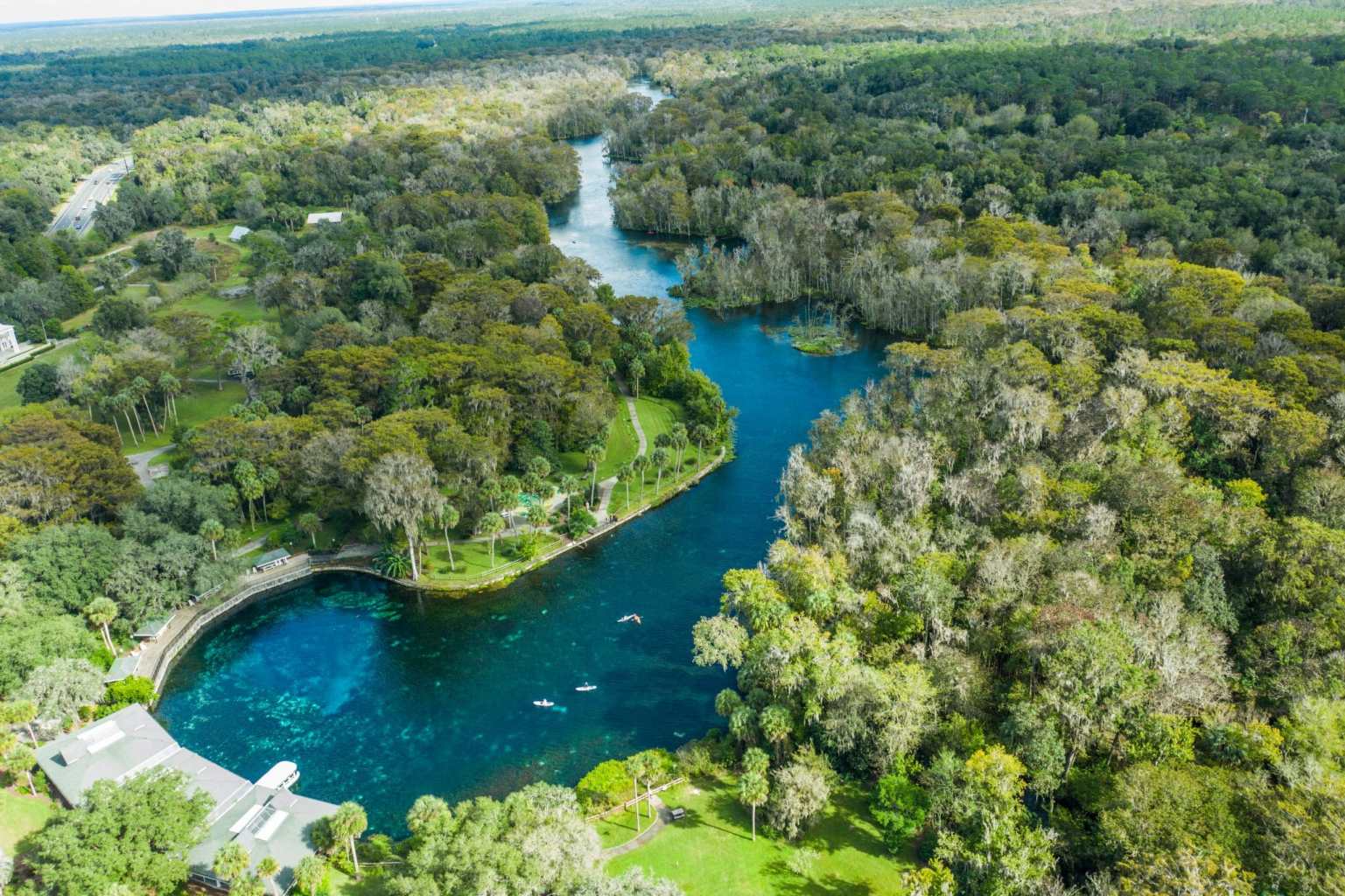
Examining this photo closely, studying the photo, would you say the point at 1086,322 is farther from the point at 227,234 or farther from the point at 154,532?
the point at 227,234

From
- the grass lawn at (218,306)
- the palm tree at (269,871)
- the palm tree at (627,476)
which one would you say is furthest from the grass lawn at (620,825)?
the grass lawn at (218,306)

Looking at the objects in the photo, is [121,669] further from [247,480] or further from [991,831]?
[991,831]

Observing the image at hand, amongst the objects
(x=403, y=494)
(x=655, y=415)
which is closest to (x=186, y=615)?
(x=403, y=494)

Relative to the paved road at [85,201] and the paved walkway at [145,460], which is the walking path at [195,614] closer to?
the paved walkway at [145,460]

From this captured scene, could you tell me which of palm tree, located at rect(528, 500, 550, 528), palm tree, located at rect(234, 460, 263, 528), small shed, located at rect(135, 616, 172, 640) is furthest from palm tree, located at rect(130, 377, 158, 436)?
palm tree, located at rect(528, 500, 550, 528)

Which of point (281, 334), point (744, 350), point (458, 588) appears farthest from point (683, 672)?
point (281, 334)

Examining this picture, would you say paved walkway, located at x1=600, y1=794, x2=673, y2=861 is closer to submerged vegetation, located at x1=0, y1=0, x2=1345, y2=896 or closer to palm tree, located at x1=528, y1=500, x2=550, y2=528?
submerged vegetation, located at x1=0, y1=0, x2=1345, y2=896
